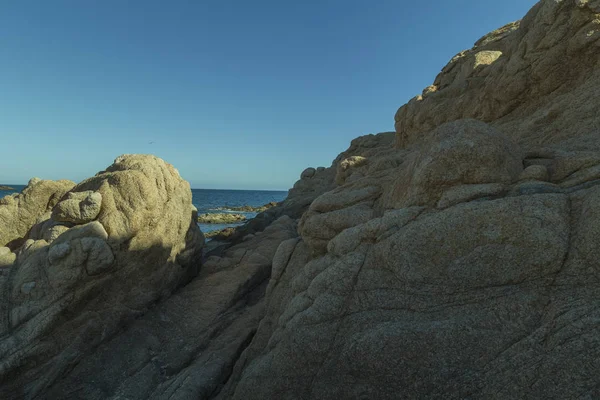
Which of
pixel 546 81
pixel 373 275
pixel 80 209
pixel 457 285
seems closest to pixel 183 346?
pixel 80 209

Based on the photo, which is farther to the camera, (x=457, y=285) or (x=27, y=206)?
(x=27, y=206)

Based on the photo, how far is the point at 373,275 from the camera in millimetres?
10258

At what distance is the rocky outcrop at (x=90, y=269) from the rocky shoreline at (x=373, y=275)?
79 mm

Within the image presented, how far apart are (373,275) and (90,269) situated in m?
13.2

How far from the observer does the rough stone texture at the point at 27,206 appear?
21.1 metres

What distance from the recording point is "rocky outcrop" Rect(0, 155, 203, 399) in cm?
1377

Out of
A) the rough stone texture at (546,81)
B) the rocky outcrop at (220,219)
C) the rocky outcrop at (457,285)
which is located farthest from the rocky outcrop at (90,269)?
the rocky outcrop at (220,219)

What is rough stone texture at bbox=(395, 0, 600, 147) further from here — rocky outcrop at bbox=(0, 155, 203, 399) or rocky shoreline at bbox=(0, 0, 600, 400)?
rocky outcrop at bbox=(0, 155, 203, 399)

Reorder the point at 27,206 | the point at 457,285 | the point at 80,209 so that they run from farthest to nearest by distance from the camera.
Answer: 1. the point at 27,206
2. the point at 80,209
3. the point at 457,285

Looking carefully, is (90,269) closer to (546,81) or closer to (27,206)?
(27,206)

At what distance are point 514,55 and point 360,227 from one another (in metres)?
15.9

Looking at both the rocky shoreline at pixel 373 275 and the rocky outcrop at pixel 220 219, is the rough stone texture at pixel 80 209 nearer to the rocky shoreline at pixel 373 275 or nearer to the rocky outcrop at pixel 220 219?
the rocky shoreline at pixel 373 275

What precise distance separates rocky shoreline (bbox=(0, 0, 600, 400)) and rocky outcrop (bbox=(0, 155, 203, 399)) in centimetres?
8

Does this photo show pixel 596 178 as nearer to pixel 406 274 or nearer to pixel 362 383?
pixel 406 274
